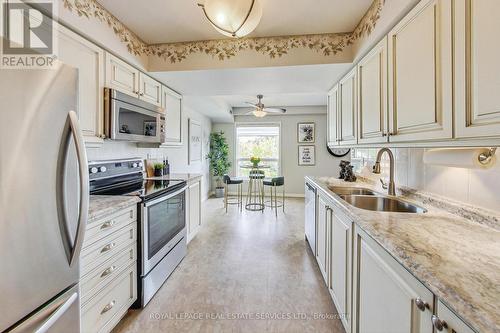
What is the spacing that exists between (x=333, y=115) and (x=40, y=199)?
114 inches

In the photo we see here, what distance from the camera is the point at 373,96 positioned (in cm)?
175

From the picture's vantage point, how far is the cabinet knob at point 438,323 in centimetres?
66

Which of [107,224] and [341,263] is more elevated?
[107,224]

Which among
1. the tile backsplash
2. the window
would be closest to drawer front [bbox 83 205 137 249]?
the tile backsplash

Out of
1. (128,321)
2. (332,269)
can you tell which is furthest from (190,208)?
(332,269)

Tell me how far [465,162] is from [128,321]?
2.40 meters

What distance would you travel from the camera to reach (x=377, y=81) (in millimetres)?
1687

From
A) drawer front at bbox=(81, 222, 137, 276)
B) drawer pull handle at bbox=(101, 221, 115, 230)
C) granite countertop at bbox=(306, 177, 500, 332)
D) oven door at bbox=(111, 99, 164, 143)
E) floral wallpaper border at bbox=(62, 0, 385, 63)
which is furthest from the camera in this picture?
floral wallpaper border at bbox=(62, 0, 385, 63)

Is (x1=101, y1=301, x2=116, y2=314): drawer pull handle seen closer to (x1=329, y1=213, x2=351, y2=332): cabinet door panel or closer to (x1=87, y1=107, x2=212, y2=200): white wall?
(x1=87, y1=107, x2=212, y2=200): white wall

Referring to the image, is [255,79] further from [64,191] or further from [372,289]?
[372,289]

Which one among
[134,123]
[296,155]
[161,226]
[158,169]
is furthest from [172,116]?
[296,155]

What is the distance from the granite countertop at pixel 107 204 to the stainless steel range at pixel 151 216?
0.39 feet

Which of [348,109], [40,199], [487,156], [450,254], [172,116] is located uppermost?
[172,116]

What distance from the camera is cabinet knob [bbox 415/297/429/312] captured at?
0.73 meters
